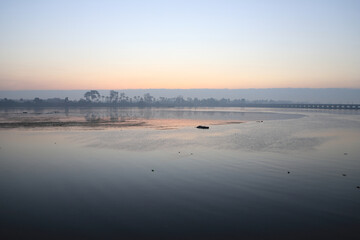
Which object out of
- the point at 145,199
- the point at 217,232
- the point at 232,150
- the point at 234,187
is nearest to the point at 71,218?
the point at 145,199

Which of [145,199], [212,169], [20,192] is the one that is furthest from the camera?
[212,169]

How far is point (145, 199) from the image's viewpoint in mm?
11117

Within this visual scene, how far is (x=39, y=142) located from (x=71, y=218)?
2006 cm

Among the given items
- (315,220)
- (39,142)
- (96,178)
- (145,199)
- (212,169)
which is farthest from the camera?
(39,142)

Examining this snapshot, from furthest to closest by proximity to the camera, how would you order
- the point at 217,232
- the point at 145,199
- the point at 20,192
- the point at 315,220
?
the point at 20,192, the point at 145,199, the point at 315,220, the point at 217,232

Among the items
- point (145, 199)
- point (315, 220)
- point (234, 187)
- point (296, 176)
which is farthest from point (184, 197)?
point (296, 176)

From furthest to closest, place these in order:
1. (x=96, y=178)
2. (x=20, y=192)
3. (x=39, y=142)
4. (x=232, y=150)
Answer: (x=39, y=142)
(x=232, y=150)
(x=96, y=178)
(x=20, y=192)

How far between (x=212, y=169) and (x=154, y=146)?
9478 mm

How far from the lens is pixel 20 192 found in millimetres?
11953

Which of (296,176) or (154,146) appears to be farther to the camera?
(154,146)

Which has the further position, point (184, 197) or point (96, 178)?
point (96, 178)

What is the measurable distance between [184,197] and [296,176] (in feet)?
21.7

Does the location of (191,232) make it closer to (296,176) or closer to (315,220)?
(315,220)

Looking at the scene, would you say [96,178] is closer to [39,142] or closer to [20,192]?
[20,192]
